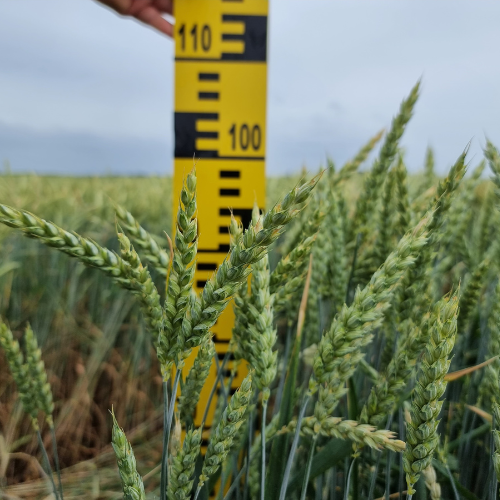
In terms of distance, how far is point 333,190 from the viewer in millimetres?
950

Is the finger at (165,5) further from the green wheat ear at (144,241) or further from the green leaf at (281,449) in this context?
the green leaf at (281,449)

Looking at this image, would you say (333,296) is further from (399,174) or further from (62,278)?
(62,278)

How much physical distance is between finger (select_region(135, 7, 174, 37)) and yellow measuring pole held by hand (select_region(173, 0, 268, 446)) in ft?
1.80

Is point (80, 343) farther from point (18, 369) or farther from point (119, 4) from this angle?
point (18, 369)

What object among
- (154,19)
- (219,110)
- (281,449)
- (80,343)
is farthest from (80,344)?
(281,449)

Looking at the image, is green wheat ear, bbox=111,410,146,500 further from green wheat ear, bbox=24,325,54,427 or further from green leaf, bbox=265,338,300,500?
green wheat ear, bbox=24,325,54,427

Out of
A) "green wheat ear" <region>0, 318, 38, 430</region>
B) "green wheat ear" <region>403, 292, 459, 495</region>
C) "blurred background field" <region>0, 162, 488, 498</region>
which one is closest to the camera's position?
"green wheat ear" <region>403, 292, 459, 495</region>

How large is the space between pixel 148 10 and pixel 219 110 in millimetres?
728

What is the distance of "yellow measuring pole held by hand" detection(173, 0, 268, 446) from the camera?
1.21 metres

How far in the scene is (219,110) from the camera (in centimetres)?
123

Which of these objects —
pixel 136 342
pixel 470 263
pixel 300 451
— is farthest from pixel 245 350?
pixel 136 342

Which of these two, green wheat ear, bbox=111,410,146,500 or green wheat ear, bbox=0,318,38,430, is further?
green wheat ear, bbox=0,318,38,430

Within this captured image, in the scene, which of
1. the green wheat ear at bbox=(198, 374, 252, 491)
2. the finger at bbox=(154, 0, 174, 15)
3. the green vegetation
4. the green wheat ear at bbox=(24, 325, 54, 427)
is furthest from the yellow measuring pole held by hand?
the green wheat ear at bbox=(198, 374, 252, 491)

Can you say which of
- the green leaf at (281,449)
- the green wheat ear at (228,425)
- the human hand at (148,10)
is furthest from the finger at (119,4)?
the green wheat ear at (228,425)
